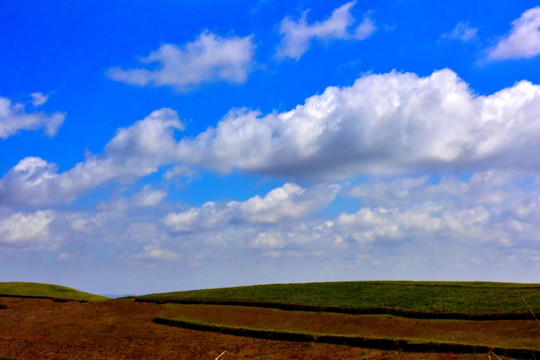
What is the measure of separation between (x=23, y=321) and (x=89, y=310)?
625 centimetres

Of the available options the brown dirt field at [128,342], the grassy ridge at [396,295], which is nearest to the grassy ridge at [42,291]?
the brown dirt field at [128,342]

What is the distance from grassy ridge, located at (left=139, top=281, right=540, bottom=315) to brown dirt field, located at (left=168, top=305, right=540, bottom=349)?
2.23 m

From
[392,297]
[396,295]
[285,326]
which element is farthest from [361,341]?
[396,295]

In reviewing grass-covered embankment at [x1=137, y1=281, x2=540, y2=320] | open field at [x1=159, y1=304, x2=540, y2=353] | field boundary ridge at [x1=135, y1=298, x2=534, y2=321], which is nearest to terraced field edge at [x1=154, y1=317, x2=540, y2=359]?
open field at [x1=159, y1=304, x2=540, y2=353]

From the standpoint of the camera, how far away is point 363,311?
3959 centimetres

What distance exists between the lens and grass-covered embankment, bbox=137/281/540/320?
37.0m

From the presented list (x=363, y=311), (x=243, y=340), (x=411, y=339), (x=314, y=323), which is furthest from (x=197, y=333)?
(x=411, y=339)

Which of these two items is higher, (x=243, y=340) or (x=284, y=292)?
(x=284, y=292)

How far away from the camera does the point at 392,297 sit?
140 ft

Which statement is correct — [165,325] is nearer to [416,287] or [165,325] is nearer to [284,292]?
[284,292]

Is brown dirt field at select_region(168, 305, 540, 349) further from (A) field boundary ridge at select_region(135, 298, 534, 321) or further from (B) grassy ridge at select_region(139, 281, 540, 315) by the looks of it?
(B) grassy ridge at select_region(139, 281, 540, 315)

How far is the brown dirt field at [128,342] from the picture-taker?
3033 cm

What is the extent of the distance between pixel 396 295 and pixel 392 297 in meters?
0.88

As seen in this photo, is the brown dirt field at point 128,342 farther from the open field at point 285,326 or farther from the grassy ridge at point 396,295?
the grassy ridge at point 396,295
